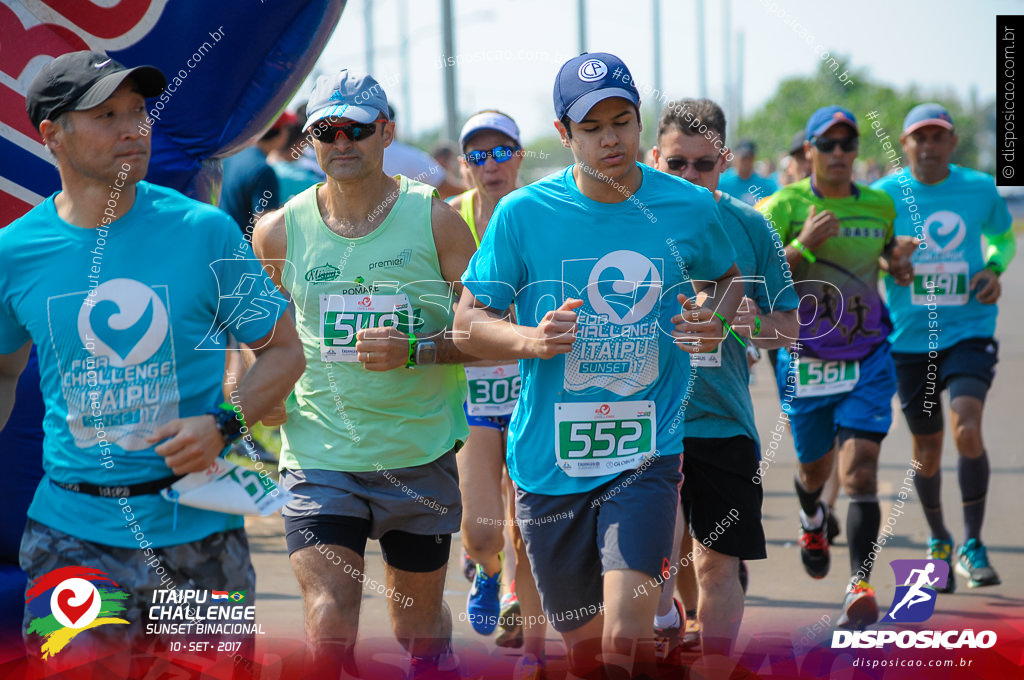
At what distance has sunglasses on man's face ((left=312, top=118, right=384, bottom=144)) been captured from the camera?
4230 millimetres

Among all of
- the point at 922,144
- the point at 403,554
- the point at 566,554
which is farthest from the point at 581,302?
the point at 922,144

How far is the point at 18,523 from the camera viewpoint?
4426 mm

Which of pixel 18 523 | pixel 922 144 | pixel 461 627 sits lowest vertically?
pixel 461 627

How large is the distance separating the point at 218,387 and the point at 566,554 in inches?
49.7

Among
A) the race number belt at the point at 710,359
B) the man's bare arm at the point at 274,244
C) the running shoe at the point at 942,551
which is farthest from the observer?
the running shoe at the point at 942,551

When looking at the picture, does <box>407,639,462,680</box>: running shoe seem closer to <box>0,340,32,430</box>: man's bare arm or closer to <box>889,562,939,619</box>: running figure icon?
<box>0,340,32,430</box>: man's bare arm

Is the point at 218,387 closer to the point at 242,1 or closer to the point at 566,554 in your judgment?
the point at 566,554

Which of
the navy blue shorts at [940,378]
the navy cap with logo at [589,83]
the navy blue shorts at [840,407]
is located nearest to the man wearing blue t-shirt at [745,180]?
the navy blue shorts at [940,378]

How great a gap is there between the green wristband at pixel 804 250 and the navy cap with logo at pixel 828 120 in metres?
0.60

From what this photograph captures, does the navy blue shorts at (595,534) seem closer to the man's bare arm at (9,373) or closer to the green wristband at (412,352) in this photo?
the green wristband at (412,352)

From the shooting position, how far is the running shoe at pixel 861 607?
5227 millimetres

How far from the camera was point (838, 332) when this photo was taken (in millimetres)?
5848

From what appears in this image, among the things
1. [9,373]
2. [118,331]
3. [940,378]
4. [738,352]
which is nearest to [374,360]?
[118,331]

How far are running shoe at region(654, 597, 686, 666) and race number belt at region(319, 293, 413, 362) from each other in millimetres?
1698
